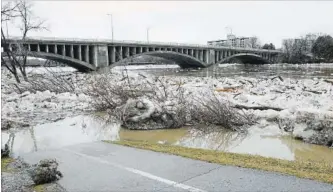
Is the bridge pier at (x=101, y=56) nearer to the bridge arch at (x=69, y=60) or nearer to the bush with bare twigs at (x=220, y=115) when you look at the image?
the bridge arch at (x=69, y=60)

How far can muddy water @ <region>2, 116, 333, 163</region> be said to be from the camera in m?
8.42

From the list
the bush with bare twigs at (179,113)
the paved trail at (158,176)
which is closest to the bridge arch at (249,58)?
the bush with bare twigs at (179,113)

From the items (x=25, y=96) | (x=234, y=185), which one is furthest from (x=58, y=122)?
(x=234, y=185)

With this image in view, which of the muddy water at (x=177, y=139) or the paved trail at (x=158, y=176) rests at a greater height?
the paved trail at (x=158, y=176)

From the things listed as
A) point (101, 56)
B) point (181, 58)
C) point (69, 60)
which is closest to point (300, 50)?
point (181, 58)

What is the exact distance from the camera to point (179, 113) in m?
11.6

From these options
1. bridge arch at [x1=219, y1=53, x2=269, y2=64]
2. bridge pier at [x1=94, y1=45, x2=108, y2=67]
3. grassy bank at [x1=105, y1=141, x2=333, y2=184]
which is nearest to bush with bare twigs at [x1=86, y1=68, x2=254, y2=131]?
grassy bank at [x1=105, y1=141, x2=333, y2=184]

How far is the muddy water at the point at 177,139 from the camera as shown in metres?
8.42

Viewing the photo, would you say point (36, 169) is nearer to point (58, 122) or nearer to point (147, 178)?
point (147, 178)

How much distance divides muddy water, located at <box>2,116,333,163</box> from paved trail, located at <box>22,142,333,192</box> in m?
2.23

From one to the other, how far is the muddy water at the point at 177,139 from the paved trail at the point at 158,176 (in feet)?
7.31

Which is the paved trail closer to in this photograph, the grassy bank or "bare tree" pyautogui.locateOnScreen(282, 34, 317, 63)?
the grassy bank

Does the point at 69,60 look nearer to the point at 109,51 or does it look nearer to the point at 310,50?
the point at 109,51

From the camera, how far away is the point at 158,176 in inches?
216
